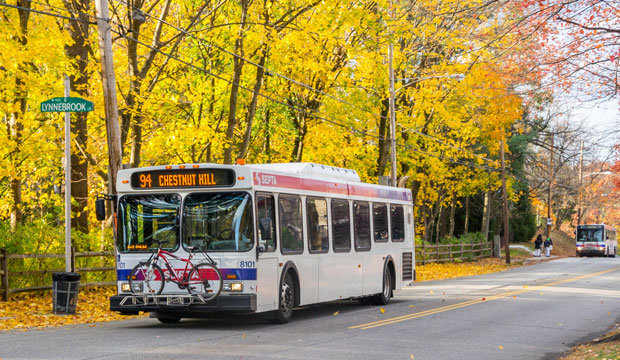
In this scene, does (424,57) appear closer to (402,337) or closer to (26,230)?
(26,230)

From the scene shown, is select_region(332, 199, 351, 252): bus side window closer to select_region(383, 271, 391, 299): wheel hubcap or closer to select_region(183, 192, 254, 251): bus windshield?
select_region(383, 271, 391, 299): wheel hubcap

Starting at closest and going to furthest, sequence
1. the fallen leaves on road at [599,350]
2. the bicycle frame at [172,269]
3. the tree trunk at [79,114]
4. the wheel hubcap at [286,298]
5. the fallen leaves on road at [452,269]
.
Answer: the fallen leaves on road at [599,350] → the bicycle frame at [172,269] → the wheel hubcap at [286,298] → the tree trunk at [79,114] → the fallen leaves on road at [452,269]

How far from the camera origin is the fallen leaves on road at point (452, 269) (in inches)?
1470

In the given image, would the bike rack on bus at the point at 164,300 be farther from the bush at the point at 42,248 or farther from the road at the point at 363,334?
the bush at the point at 42,248

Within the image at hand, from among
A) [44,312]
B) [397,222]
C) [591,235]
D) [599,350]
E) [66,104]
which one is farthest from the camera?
[591,235]

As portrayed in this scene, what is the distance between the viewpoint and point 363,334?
A: 1412 centimetres

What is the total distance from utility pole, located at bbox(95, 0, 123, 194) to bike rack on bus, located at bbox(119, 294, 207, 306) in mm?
4950

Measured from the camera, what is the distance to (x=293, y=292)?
648 inches

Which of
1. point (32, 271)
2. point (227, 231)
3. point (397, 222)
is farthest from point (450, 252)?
point (227, 231)

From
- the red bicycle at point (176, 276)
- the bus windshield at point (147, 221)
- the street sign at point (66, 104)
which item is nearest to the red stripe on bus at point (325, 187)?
the bus windshield at point (147, 221)

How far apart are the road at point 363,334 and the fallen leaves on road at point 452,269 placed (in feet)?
47.6

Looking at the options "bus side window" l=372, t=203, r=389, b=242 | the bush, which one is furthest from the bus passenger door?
the bush

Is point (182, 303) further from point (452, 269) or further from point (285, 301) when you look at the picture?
point (452, 269)

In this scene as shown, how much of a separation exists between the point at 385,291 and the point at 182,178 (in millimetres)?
8526
